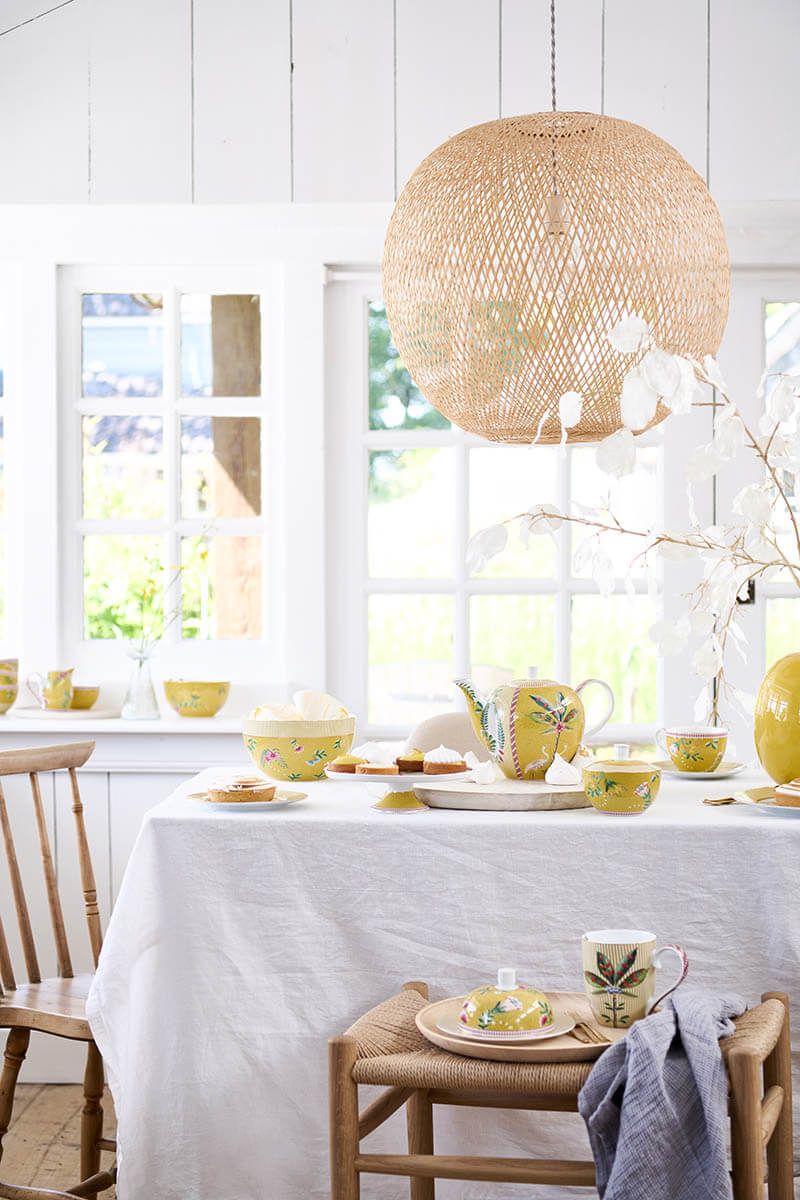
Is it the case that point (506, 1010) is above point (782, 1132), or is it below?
above

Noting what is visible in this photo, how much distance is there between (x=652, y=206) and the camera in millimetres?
1946

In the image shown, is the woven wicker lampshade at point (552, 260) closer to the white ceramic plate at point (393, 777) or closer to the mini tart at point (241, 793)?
the white ceramic plate at point (393, 777)

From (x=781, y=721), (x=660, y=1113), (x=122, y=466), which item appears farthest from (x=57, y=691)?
(x=660, y=1113)

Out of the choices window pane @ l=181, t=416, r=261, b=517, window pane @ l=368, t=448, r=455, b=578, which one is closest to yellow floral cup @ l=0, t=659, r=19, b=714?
window pane @ l=181, t=416, r=261, b=517

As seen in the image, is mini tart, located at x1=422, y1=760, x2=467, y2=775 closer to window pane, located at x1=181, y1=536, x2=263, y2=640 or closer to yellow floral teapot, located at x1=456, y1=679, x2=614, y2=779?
yellow floral teapot, located at x1=456, y1=679, x2=614, y2=779

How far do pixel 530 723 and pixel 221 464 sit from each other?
1553 mm

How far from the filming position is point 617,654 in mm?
3338

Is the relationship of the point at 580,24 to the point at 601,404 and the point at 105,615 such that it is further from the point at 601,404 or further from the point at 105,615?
the point at 105,615

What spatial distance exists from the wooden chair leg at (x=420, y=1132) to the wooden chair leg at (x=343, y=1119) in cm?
24

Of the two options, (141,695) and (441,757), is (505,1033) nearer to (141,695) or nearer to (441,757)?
(441,757)

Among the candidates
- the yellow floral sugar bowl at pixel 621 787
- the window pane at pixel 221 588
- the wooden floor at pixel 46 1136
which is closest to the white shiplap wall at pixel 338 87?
the window pane at pixel 221 588

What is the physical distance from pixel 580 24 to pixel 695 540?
1.73 metres

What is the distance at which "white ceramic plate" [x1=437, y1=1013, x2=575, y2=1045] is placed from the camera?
1610 millimetres

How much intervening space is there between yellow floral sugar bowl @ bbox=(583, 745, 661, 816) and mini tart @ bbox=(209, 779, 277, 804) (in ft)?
1.54
